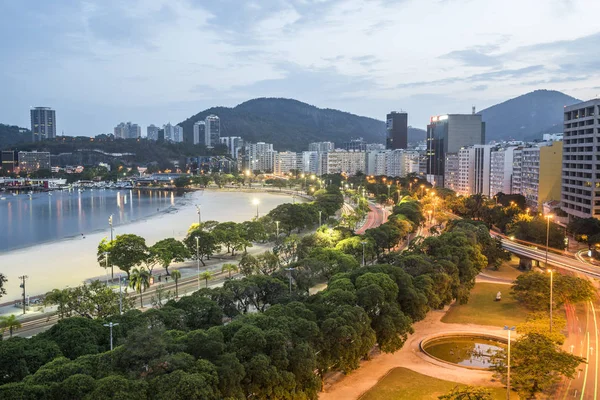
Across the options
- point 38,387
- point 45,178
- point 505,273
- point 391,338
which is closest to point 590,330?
point 391,338

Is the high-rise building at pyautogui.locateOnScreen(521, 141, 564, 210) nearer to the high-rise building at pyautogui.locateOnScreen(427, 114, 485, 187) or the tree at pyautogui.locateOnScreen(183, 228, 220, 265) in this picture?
the tree at pyautogui.locateOnScreen(183, 228, 220, 265)

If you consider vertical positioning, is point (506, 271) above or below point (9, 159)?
below

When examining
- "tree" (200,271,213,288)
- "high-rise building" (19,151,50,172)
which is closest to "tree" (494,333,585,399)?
"tree" (200,271,213,288)

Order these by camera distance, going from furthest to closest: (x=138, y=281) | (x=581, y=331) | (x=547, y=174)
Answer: (x=547, y=174)
(x=138, y=281)
(x=581, y=331)

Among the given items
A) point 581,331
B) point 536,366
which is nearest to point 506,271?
point 581,331

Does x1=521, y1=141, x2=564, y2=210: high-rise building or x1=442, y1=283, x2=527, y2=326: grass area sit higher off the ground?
x1=521, y1=141, x2=564, y2=210: high-rise building

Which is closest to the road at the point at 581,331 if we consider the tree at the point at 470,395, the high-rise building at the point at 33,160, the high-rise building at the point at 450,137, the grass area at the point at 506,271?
the grass area at the point at 506,271

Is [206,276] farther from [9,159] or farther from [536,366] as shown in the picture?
[9,159]
